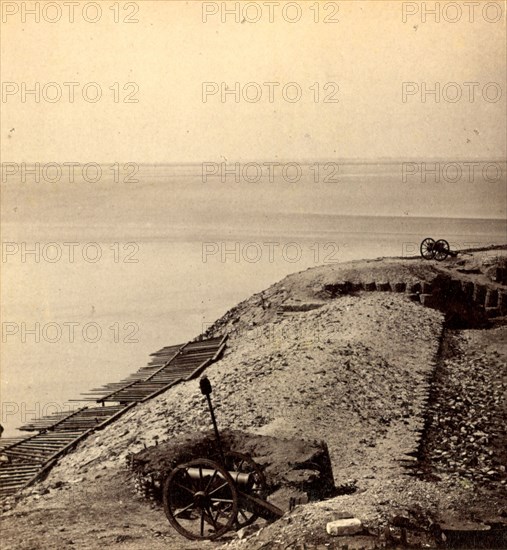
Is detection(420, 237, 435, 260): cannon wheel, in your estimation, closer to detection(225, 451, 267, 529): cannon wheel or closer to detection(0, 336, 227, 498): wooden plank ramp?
detection(0, 336, 227, 498): wooden plank ramp

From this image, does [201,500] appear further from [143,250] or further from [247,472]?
[143,250]

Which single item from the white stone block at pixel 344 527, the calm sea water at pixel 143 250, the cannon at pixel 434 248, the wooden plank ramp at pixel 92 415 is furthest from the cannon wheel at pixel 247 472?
the cannon at pixel 434 248

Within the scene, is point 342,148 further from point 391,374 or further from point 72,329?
point 72,329

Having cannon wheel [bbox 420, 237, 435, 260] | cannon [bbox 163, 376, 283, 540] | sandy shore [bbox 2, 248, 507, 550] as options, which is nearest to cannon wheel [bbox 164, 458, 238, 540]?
cannon [bbox 163, 376, 283, 540]

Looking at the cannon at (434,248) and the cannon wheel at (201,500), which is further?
the cannon at (434,248)

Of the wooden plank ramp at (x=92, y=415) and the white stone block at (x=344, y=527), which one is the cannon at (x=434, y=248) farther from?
the white stone block at (x=344, y=527)

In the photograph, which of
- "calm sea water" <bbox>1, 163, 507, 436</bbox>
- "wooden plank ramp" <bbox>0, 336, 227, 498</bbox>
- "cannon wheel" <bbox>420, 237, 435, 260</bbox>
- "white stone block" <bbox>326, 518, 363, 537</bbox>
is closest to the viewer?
"white stone block" <bbox>326, 518, 363, 537</bbox>
